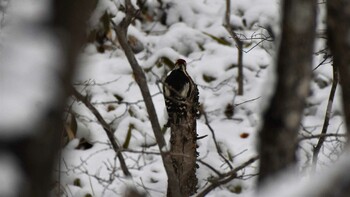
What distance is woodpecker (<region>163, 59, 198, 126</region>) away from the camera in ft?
15.9

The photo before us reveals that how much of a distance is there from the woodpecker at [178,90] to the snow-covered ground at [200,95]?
1.24 metres

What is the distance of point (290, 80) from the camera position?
1509mm

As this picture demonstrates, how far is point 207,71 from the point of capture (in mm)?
8805

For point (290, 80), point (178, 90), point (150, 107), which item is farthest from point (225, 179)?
point (290, 80)

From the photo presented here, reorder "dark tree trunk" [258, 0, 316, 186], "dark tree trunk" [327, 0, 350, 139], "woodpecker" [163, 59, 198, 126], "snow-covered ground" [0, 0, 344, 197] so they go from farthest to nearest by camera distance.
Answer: "snow-covered ground" [0, 0, 344, 197] → "woodpecker" [163, 59, 198, 126] → "dark tree trunk" [327, 0, 350, 139] → "dark tree trunk" [258, 0, 316, 186]

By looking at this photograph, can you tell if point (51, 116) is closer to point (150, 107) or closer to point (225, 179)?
point (225, 179)

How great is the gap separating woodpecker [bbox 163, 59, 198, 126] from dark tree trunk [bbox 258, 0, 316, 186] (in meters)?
3.16

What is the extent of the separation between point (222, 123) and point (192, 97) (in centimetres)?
313

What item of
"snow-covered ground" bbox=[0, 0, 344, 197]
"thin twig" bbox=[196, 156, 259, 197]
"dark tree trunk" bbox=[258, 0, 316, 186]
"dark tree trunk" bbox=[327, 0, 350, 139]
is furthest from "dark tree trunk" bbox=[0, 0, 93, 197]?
"snow-covered ground" bbox=[0, 0, 344, 197]

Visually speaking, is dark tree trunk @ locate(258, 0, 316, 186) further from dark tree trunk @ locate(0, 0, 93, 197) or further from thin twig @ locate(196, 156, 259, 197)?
thin twig @ locate(196, 156, 259, 197)

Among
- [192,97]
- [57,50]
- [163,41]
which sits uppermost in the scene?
[57,50]

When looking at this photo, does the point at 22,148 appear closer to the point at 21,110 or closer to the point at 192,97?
the point at 21,110

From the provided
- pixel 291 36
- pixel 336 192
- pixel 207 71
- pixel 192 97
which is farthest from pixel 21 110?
pixel 207 71

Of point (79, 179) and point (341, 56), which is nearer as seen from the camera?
point (341, 56)
